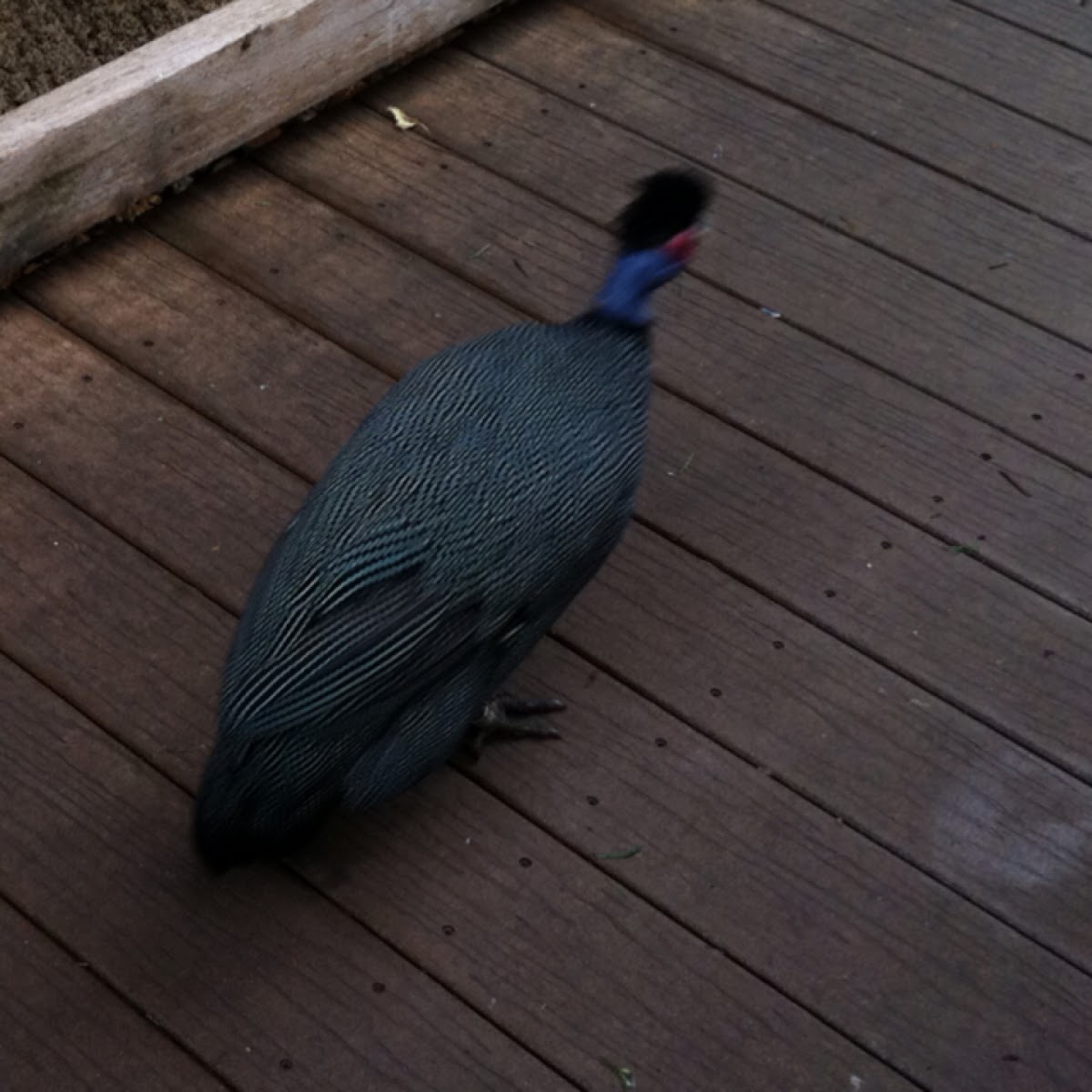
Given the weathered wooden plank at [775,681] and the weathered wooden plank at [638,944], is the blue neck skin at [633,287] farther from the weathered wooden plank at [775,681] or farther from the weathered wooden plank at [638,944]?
the weathered wooden plank at [638,944]

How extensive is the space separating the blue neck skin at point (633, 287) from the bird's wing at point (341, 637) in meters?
0.51

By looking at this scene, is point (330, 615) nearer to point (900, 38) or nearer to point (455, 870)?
point (455, 870)

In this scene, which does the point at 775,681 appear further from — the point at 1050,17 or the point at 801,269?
the point at 1050,17

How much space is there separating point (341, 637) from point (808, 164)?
1.76 m

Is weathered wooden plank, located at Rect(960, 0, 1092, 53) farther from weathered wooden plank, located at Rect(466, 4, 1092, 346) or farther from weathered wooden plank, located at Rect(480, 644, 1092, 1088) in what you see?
weathered wooden plank, located at Rect(480, 644, 1092, 1088)

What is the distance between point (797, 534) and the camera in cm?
275

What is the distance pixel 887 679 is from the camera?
2.56 metres

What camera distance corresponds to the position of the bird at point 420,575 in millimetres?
2049

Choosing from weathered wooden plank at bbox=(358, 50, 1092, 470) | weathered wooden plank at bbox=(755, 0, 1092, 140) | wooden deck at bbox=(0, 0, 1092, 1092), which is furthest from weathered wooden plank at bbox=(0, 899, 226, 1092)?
weathered wooden plank at bbox=(755, 0, 1092, 140)

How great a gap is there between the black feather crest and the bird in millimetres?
11

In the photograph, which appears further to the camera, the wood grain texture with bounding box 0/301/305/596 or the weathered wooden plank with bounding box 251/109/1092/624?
the weathered wooden plank with bounding box 251/109/1092/624

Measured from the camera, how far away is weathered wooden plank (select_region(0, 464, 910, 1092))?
83.0 inches

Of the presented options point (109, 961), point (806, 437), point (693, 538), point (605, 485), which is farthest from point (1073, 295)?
point (109, 961)

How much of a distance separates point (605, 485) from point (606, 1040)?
662mm
